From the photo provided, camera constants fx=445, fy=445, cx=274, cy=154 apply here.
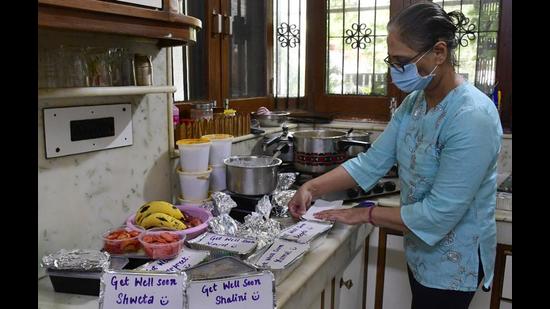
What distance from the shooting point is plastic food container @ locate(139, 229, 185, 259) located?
105 cm

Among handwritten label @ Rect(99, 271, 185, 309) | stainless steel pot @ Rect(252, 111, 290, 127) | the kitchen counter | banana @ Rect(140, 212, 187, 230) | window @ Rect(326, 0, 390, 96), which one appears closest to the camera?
handwritten label @ Rect(99, 271, 185, 309)

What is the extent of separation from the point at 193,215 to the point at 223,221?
0.14 metres

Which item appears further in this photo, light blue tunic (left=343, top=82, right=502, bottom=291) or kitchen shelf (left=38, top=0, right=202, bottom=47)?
light blue tunic (left=343, top=82, right=502, bottom=291)

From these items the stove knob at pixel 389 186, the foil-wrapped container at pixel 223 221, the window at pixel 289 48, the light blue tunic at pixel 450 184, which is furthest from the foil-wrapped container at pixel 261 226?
the window at pixel 289 48

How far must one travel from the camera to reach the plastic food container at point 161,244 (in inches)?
41.3

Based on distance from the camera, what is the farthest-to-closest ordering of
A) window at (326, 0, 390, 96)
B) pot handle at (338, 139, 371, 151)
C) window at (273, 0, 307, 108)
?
window at (273, 0, 307, 108) → window at (326, 0, 390, 96) → pot handle at (338, 139, 371, 151)

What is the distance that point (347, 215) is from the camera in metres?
1.27

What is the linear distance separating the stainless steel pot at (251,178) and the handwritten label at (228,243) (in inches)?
14.4

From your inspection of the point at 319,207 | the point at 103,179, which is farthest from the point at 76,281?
the point at 319,207

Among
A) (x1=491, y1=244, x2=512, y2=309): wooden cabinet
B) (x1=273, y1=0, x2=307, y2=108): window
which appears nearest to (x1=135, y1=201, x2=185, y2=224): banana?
(x1=491, y1=244, x2=512, y2=309): wooden cabinet

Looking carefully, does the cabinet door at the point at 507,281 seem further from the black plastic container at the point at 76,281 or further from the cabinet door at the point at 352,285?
the black plastic container at the point at 76,281

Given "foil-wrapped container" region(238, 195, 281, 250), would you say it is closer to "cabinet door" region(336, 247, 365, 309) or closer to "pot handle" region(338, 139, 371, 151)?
"cabinet door" region(336, 247, 365, 309)

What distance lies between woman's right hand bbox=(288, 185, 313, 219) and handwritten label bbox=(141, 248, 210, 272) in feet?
1.33
